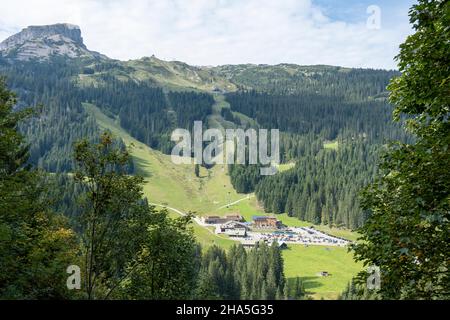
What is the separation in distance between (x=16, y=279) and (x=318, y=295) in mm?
124070

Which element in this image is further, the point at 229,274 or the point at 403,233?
the point at 229,274

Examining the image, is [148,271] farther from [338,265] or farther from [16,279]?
[338,265]

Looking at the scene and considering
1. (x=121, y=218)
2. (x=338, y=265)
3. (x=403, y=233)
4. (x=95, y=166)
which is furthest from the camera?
(x=338, y=265)

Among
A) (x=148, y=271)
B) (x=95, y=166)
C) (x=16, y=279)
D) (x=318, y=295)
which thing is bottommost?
(x=318, y=295)

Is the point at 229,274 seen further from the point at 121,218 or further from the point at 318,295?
the point at 121,218

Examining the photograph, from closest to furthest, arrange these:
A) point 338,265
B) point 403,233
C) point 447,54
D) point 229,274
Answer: point 403,233
point 447,54
point 229,274
point 338,265

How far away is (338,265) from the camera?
161375 millimetres

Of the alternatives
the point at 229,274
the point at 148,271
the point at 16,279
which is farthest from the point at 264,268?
the point at 16,279

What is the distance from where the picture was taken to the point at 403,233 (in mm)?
13461

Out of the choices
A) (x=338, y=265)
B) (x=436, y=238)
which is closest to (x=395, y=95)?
(x=436, y=238)

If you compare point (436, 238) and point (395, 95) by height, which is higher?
point (395, 95)
